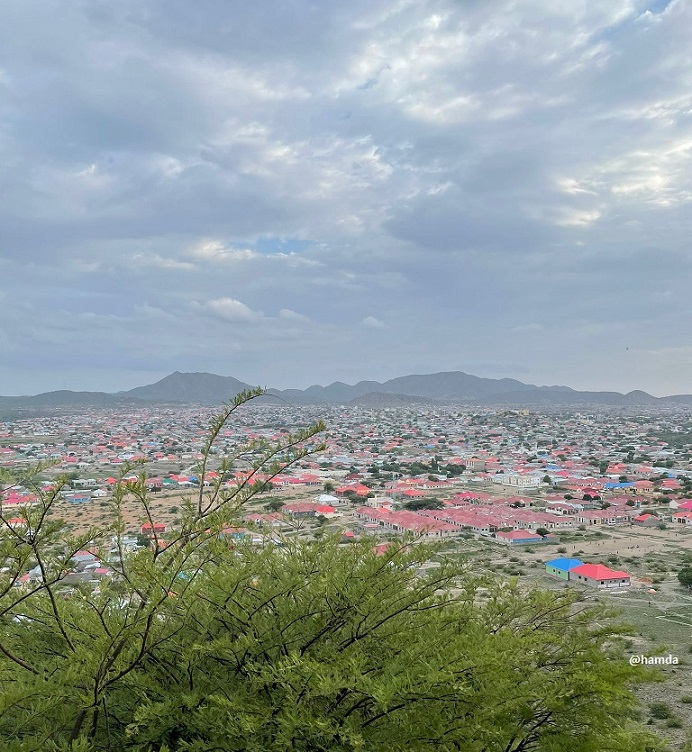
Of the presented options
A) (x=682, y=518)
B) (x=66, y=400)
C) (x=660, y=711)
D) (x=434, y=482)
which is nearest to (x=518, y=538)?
(x=682, y=518)

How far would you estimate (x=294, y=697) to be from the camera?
384cm

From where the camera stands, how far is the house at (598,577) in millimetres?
20594

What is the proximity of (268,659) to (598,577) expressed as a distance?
19353mm

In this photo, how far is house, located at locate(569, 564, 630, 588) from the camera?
20.6 metres

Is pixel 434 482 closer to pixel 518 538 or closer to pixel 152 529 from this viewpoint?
pixel 518 538

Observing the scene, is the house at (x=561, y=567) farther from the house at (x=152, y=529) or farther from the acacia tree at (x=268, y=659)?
the house at (x=152, y=529)

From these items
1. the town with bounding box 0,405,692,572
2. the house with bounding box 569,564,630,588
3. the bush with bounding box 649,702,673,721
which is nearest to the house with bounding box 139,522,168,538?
the town with bounding box 0,405,692,572

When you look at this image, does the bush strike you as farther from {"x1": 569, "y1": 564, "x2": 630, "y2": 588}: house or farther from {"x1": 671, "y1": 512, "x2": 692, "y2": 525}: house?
{"x1": 671, "y1": 512, "x2": 692, "y2": 525}: house

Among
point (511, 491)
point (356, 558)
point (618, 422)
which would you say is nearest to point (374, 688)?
point (356, 558)

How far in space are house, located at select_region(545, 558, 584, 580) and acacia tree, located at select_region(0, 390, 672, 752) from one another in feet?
58.7

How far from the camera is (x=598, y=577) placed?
819 inches

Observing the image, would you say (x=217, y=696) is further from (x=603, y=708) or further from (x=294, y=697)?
(x=603, y=708)

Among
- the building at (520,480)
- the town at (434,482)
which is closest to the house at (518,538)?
the town at (434,482)

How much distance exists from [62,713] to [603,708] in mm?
3925
